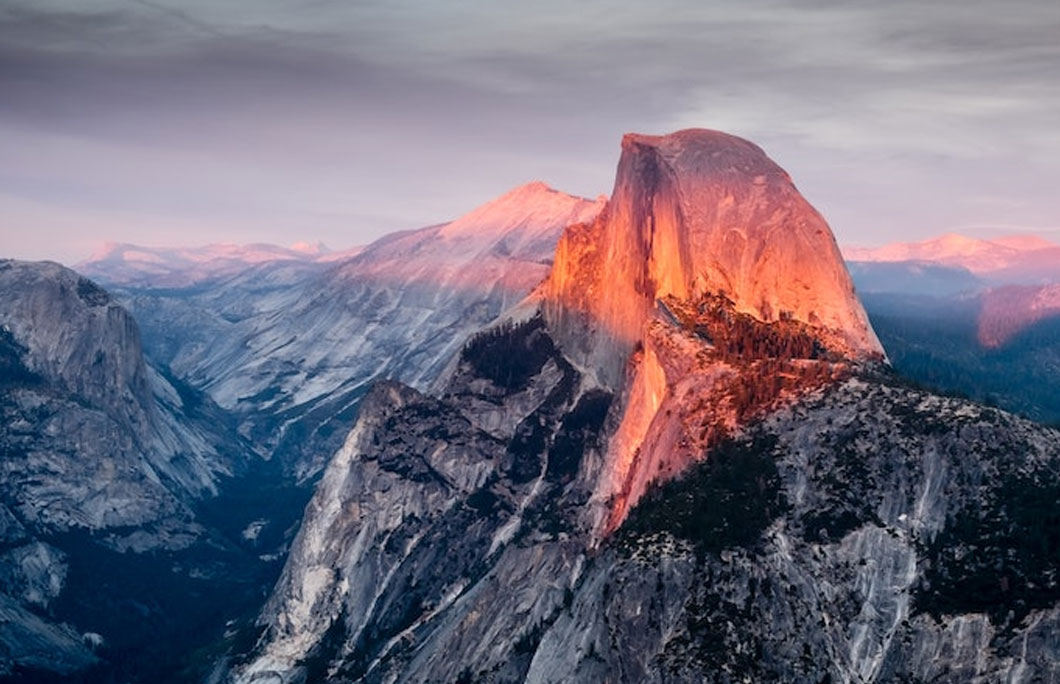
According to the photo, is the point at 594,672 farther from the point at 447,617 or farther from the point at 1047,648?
the point at 447,617

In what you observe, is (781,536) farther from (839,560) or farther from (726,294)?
(726,294)

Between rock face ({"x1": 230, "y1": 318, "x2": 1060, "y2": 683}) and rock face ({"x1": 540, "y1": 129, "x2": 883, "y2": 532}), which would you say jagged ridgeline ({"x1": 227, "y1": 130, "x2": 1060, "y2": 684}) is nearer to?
rock face ({"x1": 230, "y1": 318, "x2": 1060, "y2": 683})

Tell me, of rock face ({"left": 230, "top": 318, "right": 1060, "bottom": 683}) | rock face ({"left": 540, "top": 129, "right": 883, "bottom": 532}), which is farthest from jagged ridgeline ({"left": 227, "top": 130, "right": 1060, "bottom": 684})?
rock face ({"left": 540, "top": 129, "right": 883, "bottom": 532})

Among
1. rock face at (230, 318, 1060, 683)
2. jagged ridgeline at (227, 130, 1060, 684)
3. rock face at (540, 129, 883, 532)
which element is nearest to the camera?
rock face at (230, 318, 1060, 683)

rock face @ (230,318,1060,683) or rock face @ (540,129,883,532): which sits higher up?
rock face @ (540,129,883,532)

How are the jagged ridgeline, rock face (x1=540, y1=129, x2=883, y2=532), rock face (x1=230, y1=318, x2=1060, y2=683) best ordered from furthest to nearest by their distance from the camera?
1. rock face (x1=540, y1=129, x2=883, y2=532)
2. the jagged ridgeline
3. rock face (x1=230, y1=318, x2=1060, y2=683)

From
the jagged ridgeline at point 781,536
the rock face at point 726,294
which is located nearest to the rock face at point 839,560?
the jagged ridgeline at point 781,536

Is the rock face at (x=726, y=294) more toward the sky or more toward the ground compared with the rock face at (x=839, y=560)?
more toward the sky

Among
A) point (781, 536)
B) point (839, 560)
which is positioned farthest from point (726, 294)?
point (839, 560)

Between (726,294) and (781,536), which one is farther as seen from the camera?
(726,294)

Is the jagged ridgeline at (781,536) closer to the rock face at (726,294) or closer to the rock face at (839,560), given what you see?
the rock face at (839,560)

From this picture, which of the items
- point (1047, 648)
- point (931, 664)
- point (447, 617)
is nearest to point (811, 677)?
point (931, 664)
